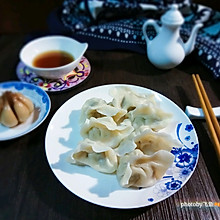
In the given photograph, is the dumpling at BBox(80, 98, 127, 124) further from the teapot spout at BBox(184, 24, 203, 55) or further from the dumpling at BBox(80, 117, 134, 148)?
the teapot spout at BBox(184, 24, 203, 55)

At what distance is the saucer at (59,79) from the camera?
1073 mm

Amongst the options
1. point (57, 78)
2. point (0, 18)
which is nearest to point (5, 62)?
point (57, 78)

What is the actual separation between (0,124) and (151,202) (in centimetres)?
61

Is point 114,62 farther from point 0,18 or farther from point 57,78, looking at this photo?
point 0,18

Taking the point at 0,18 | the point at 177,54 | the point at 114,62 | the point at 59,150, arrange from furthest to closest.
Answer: the point at 0,18, the point at 114,62, the point at 177,54, the point at 59,150

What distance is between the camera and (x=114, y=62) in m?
1.23

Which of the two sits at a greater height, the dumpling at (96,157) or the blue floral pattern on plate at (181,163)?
the blue floral pattern on plate at (181,163)

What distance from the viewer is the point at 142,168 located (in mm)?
714

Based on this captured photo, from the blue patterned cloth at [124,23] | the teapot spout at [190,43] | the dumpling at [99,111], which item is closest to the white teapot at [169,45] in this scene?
the teapot spout at [190,43]

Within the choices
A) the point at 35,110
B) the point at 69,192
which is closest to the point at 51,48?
the point at 35,110

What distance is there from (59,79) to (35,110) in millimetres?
215

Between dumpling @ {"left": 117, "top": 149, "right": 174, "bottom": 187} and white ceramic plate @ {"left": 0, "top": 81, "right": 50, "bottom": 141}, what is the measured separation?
1.15 feet

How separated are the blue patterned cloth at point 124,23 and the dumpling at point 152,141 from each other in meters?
0.58

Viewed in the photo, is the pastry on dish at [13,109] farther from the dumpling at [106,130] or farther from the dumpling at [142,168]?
the dumpling at [142,168]
